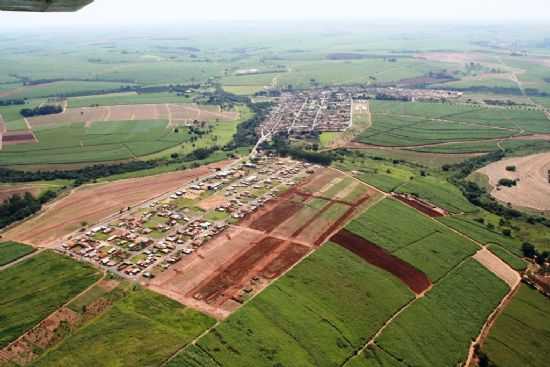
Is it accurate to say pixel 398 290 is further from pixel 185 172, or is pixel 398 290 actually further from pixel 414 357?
pixel 185 172

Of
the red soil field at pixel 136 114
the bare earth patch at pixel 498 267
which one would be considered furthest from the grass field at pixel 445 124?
the bare earth patch at pixel 498 267

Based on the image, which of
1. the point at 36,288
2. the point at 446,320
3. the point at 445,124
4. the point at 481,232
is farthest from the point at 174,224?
the point at 445,124

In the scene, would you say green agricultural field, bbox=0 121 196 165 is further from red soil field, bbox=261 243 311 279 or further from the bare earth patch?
the bare earth patch

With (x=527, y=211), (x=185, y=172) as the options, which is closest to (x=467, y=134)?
(x=527, y=211)

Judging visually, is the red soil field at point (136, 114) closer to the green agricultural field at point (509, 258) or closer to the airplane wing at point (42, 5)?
the green agricultural field at point (509, 258)

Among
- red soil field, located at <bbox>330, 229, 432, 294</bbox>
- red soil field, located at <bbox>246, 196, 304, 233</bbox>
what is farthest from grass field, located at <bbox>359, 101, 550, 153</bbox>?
red soil field, located at <bbox>330, 229, 432, 294</bbox>
